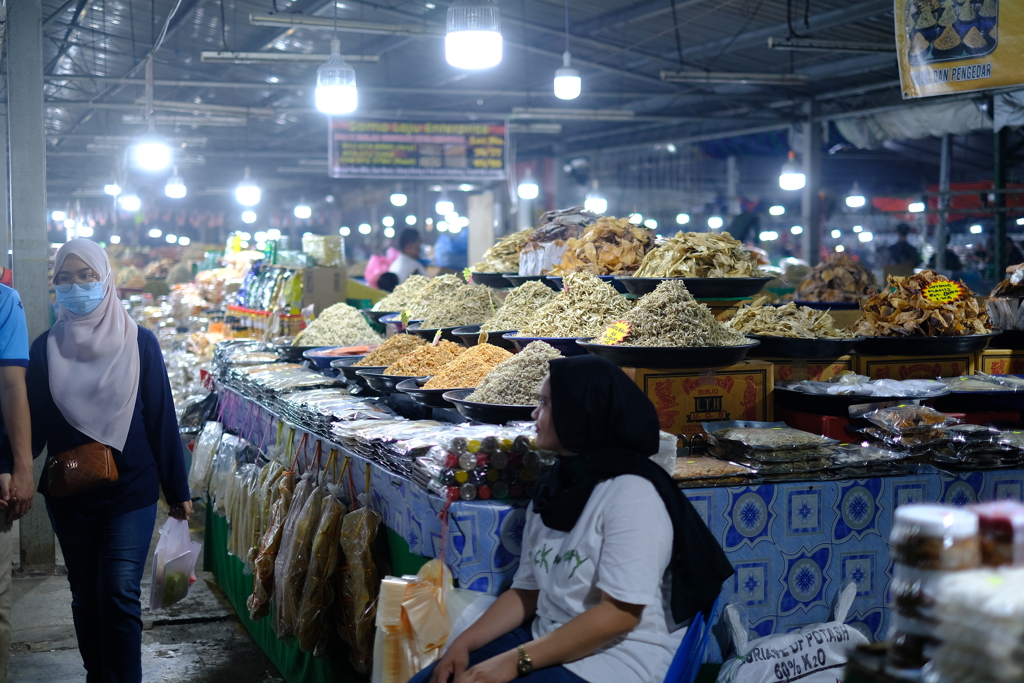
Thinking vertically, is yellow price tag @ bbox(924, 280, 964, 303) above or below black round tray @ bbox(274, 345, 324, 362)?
above

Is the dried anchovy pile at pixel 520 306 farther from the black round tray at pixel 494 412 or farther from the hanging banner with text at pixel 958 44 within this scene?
the hanging banner with text at pixel 958 44

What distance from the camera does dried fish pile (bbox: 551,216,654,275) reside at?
3828 millimetres

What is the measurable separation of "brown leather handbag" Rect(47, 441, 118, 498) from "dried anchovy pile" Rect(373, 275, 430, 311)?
93.6 inches

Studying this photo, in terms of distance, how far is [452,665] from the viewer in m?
2.11

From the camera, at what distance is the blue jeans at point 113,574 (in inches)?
118

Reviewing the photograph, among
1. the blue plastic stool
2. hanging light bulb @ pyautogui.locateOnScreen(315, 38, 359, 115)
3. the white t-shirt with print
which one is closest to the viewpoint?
the white t-shirt with print

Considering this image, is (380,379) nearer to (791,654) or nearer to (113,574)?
(113,574)

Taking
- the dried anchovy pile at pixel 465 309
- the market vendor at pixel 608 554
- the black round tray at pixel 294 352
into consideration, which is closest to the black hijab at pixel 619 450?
the market vendor at pixel 608 554

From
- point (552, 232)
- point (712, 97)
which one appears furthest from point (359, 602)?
point (712, 97)

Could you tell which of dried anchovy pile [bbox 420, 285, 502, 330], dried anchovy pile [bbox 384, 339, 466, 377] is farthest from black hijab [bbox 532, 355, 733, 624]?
dried anchovy pile [bbox 420, 285, 502, 330]

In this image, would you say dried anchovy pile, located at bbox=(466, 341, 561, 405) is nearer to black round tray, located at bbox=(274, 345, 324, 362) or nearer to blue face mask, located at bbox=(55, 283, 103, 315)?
blue face mask, located at bbox=(55, 283, 103, 315)

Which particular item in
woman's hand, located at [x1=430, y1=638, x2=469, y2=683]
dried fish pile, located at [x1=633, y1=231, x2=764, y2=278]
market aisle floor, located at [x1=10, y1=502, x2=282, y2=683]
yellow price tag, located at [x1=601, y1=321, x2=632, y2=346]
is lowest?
market aisle floor, located at [x1=10, y1=502, x2=282, y2=683]

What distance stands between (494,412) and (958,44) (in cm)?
315

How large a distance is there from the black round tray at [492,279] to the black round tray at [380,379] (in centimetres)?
84
